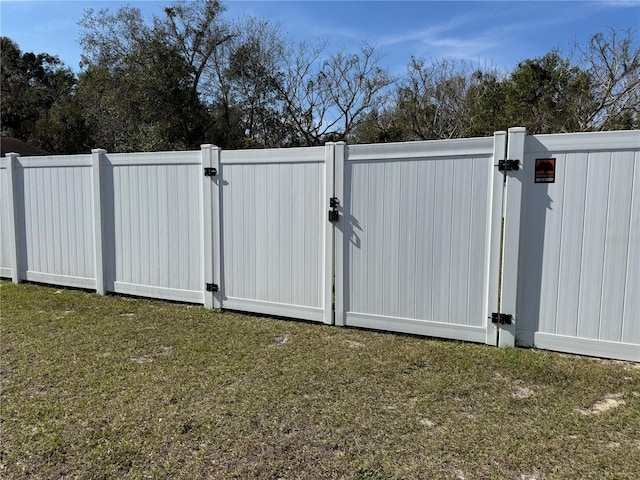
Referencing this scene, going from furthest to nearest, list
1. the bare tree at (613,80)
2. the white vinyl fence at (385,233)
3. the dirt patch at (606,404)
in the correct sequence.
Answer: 1. the bare tree at (613,80)
2. the white vinyl fence at (385,233)
3. the dirt patch at (606,404)

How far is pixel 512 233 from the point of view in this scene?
11.5 ft

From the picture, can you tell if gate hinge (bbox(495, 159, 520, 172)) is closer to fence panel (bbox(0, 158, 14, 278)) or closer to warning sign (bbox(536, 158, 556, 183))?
warning sign (bbox(536, 158, 556, 183))

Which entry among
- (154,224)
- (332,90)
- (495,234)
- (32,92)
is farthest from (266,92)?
(495,234)

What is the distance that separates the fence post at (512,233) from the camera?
11.3ft

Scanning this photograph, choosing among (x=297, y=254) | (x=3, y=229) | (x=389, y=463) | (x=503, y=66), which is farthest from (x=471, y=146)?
(x=503, y=66)

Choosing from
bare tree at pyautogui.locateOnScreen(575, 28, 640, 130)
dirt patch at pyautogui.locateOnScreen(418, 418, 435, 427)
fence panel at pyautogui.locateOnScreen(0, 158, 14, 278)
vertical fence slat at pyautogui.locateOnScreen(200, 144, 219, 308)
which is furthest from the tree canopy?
dirt patch at pyautogui.locateOnScreen(418, 418, 435, 427)

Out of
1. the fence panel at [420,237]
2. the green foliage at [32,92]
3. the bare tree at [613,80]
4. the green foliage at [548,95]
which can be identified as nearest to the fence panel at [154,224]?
the fence panel at [420,237]

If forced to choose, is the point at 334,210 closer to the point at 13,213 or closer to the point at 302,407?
the point at 302,407

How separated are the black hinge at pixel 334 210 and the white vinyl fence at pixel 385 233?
0.01 meters

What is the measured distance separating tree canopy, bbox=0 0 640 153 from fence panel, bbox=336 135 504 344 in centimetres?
1380

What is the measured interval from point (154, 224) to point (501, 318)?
3.75m

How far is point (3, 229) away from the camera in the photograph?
20.0 feet

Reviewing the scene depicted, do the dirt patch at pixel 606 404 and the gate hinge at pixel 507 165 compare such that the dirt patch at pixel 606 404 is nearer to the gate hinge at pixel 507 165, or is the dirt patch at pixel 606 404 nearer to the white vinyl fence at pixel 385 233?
the white vinyl fence at pixel 385 233

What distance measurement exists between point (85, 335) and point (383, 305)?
107 inches
